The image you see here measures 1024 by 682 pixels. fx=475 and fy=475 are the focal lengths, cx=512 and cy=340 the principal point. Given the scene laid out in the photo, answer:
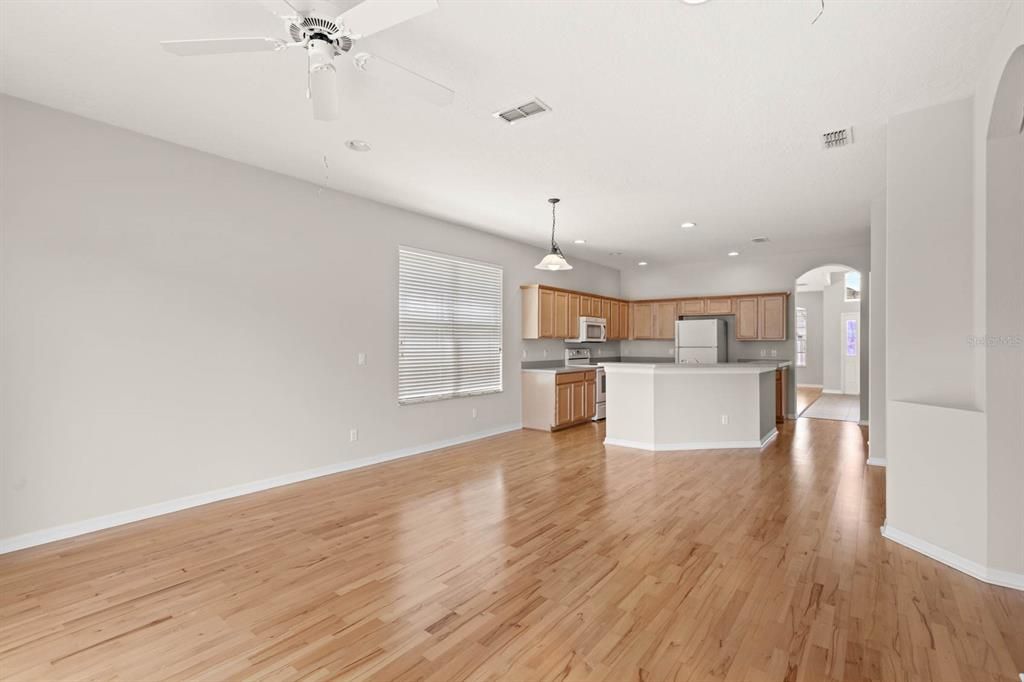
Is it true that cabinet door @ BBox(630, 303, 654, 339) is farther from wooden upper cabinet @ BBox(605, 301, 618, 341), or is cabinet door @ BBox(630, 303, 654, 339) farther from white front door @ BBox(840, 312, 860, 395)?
white front door @ BBox(840, 312, 860, 395)

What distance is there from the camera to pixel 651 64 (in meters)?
2.73

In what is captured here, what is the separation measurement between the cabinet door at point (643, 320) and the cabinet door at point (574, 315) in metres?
2.20

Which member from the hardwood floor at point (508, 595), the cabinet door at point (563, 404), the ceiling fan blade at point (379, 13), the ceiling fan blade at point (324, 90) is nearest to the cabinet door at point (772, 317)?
the cabinet door at point (563, 404)

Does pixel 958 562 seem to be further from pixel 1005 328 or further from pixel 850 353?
pixel 850 353

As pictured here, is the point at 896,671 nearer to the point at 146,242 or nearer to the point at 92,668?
the point at 92,668

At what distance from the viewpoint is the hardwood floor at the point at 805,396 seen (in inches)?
385

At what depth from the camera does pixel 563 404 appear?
24.2 ft

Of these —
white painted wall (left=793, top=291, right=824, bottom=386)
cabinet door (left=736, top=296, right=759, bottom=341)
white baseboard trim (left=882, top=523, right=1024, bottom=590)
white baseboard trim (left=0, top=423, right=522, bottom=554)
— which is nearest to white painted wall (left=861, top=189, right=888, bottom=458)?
white baseboard trim (left=882, top=523, right=1024, bottom=590)

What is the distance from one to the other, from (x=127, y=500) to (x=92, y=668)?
202 centimetres

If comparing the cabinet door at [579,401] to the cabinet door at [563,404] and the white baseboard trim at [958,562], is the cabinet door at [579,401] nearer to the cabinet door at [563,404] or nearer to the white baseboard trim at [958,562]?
the cabinet door at [563,404]

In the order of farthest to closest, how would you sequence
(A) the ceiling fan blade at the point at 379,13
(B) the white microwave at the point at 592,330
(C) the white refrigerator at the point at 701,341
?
(C) the white refrigerator at the point at 701,341
(B) the white microwave at the point at 592,330
(A) the ceiling fan blade at the point at 379,13

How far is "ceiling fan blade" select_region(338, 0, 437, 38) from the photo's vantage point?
6.10 ft

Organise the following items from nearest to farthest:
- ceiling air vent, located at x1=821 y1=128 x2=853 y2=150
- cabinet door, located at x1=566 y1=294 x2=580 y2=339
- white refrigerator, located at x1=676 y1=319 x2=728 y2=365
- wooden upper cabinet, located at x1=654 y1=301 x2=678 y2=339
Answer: ceiling air vent, located at x1=821 y1=128 x2=853 y2=150 → cabinet door, located at x1=566 y1=294 x2=580 y2=339 → white refrigerator, located at x1=676 y1=319 x2=728 y2=365 → wooden upper cabinet, located at x1=654 y1=301 x2=678 y2=339

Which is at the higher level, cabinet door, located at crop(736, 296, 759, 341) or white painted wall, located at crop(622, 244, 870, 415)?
white painted wall, located at crop(622, 244, 870, 415)
